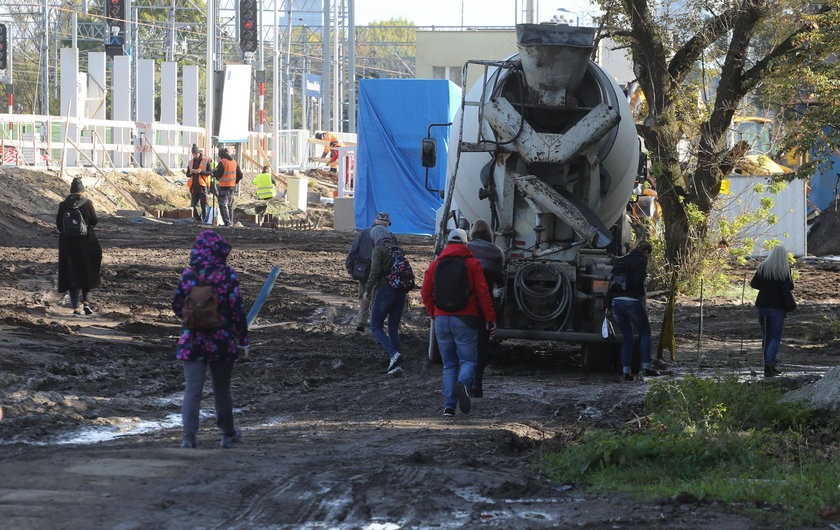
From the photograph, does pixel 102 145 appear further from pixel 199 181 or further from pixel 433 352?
pixel 433 352

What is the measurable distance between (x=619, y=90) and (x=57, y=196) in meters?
22.4

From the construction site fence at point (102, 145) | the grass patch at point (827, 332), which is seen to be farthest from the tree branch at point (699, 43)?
the construction site fence at point (102, 145)

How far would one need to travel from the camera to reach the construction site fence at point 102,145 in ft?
117

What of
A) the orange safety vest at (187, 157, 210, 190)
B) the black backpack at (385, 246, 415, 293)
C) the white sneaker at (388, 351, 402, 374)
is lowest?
the white sneaker at (388, 351, 402, 374)

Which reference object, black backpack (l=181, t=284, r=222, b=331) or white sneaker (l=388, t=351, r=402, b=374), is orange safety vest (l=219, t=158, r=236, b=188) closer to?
white sneaker (l=388, t=351, r=402, b=374)

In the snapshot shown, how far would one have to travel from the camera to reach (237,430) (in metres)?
8.86

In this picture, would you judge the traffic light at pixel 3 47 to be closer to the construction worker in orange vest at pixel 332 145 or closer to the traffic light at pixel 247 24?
the traffic light at pixel 247 24

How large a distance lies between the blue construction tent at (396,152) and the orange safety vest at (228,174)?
11.4ft

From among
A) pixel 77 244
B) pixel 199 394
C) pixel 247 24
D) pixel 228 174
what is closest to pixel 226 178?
pixel 228 174

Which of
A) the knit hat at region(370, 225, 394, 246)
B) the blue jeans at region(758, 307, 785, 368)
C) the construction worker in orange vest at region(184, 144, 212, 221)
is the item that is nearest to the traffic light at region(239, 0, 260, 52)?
the construction worker in orange vest at region(184, 144, 212, 221)

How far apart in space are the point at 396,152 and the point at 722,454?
24.5 m

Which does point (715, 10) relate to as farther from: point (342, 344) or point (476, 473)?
point (476, 473)

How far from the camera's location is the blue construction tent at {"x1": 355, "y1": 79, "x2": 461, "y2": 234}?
3203 cm

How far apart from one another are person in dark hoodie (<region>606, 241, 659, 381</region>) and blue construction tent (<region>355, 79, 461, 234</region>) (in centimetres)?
1946
